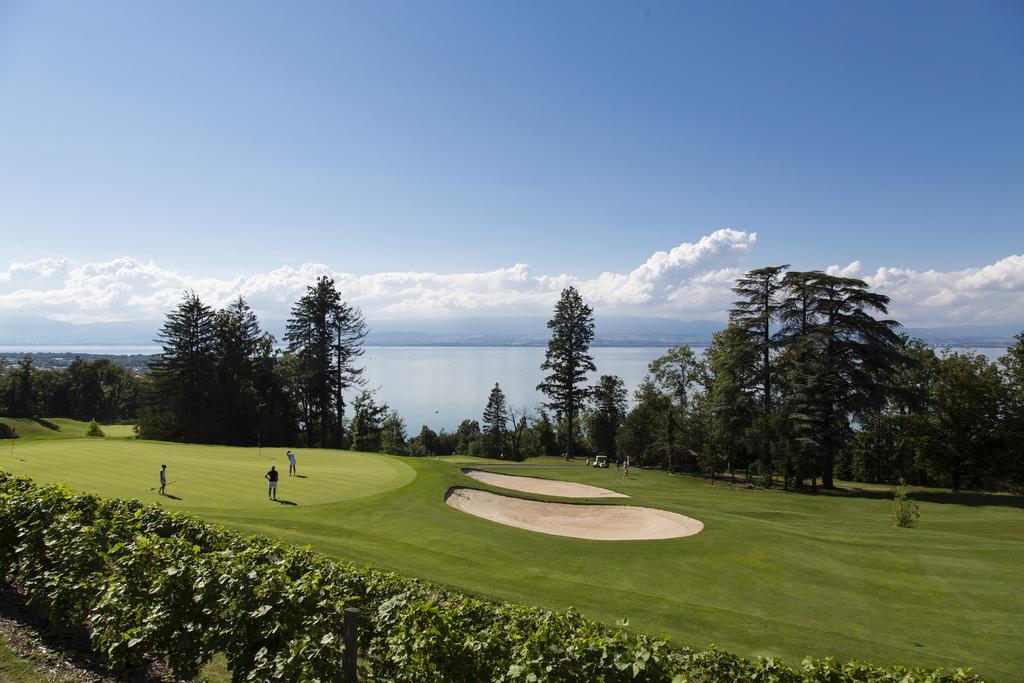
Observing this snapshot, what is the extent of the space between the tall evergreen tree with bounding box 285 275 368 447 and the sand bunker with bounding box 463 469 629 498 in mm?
25017

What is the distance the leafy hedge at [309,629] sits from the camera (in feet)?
18.5

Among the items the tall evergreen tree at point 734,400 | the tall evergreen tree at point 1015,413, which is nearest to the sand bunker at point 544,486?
the tall evergreen tree at point 734,400

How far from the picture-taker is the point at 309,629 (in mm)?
5957

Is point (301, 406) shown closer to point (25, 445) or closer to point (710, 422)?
point (25, 445)

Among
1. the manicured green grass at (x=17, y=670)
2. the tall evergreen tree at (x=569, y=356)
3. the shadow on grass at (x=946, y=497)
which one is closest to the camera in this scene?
the manicured green grass at (x=17, y=670)

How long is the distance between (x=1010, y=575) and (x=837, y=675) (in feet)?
39.4

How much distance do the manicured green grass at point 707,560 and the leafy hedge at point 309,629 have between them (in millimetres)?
3656

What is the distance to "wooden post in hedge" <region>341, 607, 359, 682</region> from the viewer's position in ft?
18.4

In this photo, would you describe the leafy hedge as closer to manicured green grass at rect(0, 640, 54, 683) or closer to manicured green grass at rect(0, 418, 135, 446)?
manicured green grass at rect(0, 640, 54, 683)

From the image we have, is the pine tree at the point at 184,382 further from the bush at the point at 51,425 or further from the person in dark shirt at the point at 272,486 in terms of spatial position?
the person in dark shirt at the point at 272,486

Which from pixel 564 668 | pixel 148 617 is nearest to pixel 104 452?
pixel 148 617

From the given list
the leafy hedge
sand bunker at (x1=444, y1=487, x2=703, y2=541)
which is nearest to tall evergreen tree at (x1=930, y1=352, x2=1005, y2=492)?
sand bunker at (x1=444, y1=487, x2=703, y2=541)

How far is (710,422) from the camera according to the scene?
4116 cm

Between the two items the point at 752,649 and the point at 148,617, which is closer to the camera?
the point at 148,617
